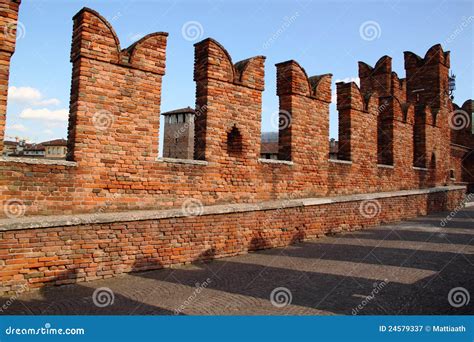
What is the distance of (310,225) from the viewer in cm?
1049

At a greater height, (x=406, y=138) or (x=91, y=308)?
(x=406, y=138)

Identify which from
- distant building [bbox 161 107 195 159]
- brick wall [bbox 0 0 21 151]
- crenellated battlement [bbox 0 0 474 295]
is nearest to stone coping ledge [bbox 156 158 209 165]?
crenellated battlement [bbox 0 0 474 295]

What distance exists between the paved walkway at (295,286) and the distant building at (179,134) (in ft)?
97.3

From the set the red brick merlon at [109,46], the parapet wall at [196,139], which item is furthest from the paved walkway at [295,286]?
the red brick merlon at [109,46]

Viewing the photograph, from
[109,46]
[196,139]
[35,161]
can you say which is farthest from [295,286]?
[109,46]

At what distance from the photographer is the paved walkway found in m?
4.98

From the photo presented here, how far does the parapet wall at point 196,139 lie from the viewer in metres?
6.55

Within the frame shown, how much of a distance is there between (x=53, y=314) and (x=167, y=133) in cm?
3809

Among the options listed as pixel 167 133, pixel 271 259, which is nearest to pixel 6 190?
pixel 271 259

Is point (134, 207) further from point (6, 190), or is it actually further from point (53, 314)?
point (53, 314)

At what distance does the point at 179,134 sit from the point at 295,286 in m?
35.4

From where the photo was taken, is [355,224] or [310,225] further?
[355,224]

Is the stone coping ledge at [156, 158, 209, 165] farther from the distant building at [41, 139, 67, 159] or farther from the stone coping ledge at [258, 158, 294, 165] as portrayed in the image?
the distant building at [41, 139, 67, 159]

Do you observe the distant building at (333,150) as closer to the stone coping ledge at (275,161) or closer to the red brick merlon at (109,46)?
the stone coping ledge at (275,161)
